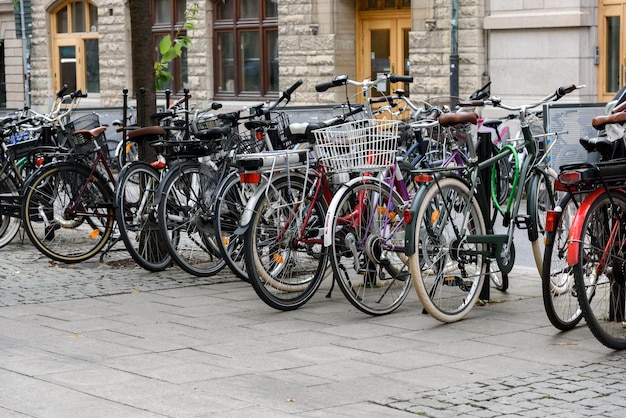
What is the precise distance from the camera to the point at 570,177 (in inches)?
260

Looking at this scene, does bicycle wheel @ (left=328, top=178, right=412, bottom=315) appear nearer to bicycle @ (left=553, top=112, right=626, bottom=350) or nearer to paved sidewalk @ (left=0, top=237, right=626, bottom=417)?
paved sidewalk @ (left=0, top=237, right=626, bottom=417)

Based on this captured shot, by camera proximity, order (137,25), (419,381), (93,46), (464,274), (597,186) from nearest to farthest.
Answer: (419,381) → (597,186) → (464,274) → (137,25) → (93,46)

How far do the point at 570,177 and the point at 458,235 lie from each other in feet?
3.72

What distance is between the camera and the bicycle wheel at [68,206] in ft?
33.2

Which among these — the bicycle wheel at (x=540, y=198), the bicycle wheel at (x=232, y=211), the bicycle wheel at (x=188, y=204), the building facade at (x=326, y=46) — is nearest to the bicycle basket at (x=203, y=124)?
the bicycle wheel at (x=188, y=204)

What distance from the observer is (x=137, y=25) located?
35.0ft

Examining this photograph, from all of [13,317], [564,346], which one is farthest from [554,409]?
[13,317]

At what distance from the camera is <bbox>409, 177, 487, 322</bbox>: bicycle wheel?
7.33 metres

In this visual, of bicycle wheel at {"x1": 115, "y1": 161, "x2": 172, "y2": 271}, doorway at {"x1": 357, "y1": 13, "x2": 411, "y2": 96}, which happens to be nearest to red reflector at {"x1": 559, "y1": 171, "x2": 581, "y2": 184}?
bicycle wheel at {"x1": 115, "y1": 161, "x2": 172, "y2": 271}

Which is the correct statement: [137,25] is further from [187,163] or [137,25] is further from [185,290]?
[185,290]

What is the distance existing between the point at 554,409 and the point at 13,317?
382 cm

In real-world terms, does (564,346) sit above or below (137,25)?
below

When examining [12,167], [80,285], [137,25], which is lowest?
[80,285]

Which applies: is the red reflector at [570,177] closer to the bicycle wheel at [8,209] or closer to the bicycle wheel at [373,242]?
the bicycle wheel at [373,242]
